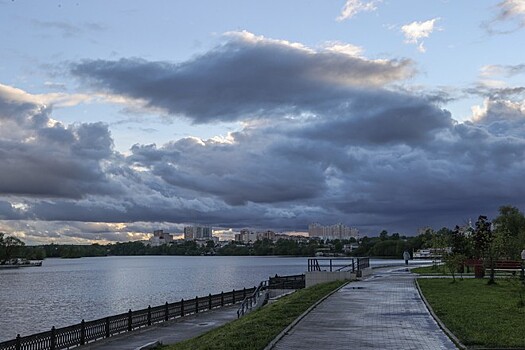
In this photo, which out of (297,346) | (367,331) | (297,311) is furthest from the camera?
(297,311)

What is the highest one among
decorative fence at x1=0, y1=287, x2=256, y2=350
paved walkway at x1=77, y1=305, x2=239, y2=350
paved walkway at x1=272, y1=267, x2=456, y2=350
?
paved walkway at x1=272, y1=267, x2=456, y2=350

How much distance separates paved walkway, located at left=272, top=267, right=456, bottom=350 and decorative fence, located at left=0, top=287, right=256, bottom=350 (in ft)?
28.2

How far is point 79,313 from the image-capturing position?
186 ft

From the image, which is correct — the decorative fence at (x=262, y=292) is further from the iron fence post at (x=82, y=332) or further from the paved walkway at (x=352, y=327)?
the iron fence post at (x=82, y=332)

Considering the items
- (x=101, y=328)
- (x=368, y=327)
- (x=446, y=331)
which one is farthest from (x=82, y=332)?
(x=446, y=331)

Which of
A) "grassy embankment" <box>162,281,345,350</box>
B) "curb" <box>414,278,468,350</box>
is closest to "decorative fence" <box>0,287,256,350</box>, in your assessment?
"grassy embankment" <box>162,281,345,350</box>

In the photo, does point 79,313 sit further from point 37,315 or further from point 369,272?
point 369,272

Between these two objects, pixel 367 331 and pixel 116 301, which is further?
pixel 116 301

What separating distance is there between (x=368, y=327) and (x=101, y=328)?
12.0 meters

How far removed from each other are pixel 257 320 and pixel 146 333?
24.6ft

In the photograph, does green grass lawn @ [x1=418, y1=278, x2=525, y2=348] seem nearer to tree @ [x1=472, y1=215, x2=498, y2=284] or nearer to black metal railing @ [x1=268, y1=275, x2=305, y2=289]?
tree @ [x1=472, y1=215, x2=498, y2=284]

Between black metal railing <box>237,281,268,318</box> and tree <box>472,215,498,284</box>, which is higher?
tree <box>472,215,498,284</box>

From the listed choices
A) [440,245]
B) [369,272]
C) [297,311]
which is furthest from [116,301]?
[297,311]

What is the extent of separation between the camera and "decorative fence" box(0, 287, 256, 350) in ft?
71.3
